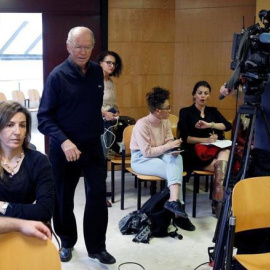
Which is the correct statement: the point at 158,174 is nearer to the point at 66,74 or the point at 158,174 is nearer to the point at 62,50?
the point at 66,74

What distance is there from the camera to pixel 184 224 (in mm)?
3387

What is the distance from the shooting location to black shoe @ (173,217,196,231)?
3365 millimetres

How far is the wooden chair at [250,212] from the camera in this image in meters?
1.88

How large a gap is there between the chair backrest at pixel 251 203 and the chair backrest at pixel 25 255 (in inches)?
35.7

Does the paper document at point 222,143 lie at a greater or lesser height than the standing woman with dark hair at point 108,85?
lesser

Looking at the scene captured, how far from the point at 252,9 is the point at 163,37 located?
1075 millimetres

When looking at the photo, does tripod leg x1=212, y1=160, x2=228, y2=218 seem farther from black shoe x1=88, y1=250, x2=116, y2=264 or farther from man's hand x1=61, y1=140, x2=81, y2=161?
man's hand x1=61, y1=140, x2=81, y2=161

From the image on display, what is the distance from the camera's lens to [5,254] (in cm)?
137

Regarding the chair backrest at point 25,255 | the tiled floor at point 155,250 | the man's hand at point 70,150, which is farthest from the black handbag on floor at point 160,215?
the chair backrest at point 25,255

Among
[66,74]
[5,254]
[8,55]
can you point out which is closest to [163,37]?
[66,74]

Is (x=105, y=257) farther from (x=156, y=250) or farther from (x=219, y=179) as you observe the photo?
(x=219, y=179)

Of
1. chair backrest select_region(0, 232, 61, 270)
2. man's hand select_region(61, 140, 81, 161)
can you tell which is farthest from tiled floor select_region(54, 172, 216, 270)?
chair backrest select_region(0, 232, 61, 270)

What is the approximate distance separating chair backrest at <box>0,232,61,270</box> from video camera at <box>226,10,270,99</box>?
47.0 inches

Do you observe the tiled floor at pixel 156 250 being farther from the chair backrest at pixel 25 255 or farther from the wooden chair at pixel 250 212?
the chair backrest at pixel 25 255
